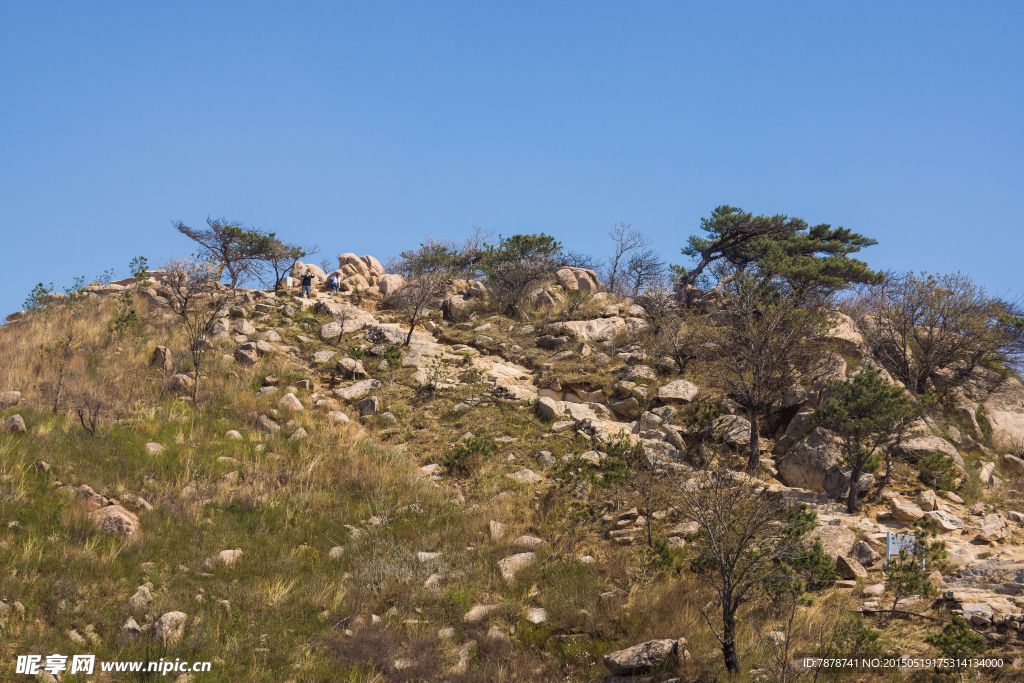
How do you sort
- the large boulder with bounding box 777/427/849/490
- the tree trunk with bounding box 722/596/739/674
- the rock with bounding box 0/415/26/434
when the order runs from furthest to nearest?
the large boulder with bounding box 777/427/849/490, the rock with bounding box 0/415/26/434, the tree trunk with bounding box 722/596/739/674

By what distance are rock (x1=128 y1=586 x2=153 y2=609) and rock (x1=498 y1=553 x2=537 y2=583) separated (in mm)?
4677

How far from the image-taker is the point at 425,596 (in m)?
8.44

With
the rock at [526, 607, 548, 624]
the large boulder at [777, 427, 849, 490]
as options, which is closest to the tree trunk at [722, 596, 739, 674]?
the rock at [526, 607, 548, 624]

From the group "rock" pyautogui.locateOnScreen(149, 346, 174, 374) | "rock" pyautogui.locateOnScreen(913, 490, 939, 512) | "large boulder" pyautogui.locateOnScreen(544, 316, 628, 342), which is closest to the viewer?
"rock" pyautogui.locateOnScreen(913, 490, 939, 512)

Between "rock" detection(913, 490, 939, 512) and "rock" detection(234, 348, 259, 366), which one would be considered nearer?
"rock" detection(913, 490, 939, 512)

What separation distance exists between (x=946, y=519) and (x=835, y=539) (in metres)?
3.02

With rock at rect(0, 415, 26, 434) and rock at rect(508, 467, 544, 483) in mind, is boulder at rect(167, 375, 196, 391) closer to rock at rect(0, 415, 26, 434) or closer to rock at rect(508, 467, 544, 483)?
rock at rect(0, 415, 26, 434)

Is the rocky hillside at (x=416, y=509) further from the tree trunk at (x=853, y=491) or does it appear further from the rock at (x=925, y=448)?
the tree trunk at (x=853, y=491)

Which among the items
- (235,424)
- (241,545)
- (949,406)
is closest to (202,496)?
(241,545)

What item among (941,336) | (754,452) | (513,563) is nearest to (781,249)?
(941,336)

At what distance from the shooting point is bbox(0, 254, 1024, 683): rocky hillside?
720 cm

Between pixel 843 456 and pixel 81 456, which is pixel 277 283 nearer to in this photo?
pixel 81 456

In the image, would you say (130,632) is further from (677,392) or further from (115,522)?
(677,392)

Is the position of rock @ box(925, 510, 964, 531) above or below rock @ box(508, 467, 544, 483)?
below
